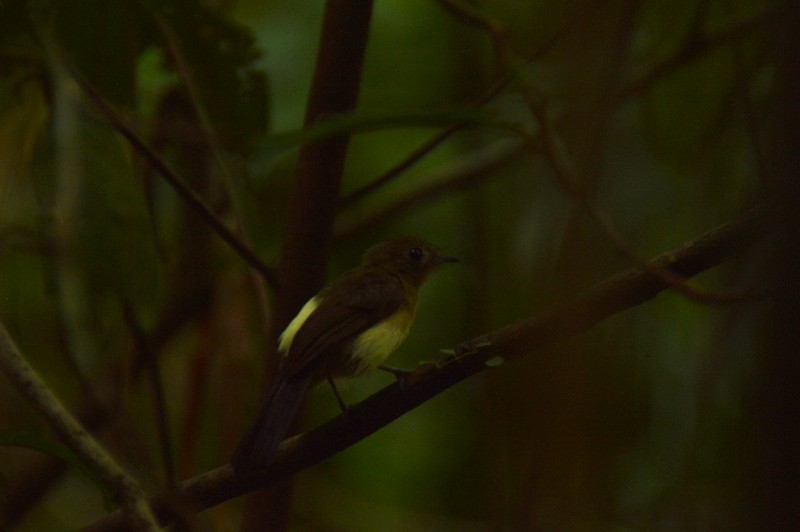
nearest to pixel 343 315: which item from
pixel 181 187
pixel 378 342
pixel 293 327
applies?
pixel 378 342

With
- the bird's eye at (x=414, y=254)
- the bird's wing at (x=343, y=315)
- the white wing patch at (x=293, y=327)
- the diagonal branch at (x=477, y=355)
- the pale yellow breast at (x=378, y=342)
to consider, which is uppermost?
the diagonal branch at (x=477, y=355)

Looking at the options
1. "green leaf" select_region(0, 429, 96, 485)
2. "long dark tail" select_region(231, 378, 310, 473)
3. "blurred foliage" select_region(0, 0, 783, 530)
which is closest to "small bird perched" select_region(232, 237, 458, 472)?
"long dark tail" select_region(231, 378, 310, 473)

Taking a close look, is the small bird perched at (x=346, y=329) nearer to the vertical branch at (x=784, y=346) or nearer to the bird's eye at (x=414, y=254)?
the bird's eye at (x=414, y=254)

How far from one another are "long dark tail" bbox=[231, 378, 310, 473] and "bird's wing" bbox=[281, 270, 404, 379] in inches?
1.8

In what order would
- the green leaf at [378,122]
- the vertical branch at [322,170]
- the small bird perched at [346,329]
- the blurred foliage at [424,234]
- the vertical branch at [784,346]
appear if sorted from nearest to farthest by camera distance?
the vertical branch at [784,346]
the blurred foliage at [424,234]
the green leaf at [378,122]
the small bird perched at [346,329]
the vertical branch at [322,170]

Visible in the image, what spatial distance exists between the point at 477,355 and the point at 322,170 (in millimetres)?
761

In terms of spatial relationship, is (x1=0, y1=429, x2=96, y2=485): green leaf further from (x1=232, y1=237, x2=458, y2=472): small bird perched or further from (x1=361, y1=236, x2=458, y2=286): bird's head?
(x1=361, y1=236, x2=458, y2=286): bird's head


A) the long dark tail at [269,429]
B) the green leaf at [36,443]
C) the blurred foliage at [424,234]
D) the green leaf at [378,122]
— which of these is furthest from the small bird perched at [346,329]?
the green leaf at [378,122]

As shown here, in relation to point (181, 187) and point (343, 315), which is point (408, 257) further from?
point (181, 187)

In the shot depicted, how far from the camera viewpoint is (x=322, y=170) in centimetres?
208

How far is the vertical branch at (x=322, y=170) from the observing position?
205 cm

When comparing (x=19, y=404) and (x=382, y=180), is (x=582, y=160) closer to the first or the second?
(x=382, y=180)

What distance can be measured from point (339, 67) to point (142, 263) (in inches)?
22.4

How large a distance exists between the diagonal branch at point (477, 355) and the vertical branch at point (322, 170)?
456mm
